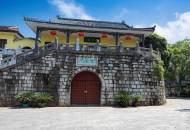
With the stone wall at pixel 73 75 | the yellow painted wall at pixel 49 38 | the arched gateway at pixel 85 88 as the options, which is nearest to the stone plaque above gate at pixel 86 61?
the stone wall at pixel 73 75

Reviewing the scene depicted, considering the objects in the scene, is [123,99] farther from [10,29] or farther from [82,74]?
[10,29]

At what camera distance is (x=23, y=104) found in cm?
1580

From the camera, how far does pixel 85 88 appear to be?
59.7 feet

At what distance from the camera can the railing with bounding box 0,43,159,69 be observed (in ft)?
54.9

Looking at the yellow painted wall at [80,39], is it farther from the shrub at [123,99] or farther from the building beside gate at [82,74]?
the shrub at [123,99]

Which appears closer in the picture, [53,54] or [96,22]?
[53,54]

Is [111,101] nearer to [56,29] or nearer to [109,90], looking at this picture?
[109,90]

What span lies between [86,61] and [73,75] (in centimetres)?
140

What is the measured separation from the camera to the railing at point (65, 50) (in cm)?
1672

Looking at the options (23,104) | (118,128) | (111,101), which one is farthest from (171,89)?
(118,128)

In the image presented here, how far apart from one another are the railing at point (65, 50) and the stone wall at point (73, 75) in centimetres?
28

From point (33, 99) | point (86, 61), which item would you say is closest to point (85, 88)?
point (86, 61)

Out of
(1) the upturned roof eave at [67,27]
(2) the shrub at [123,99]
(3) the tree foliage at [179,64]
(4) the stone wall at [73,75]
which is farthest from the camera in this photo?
(3) the tree foliage at [179,64]

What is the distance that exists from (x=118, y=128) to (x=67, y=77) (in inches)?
352
